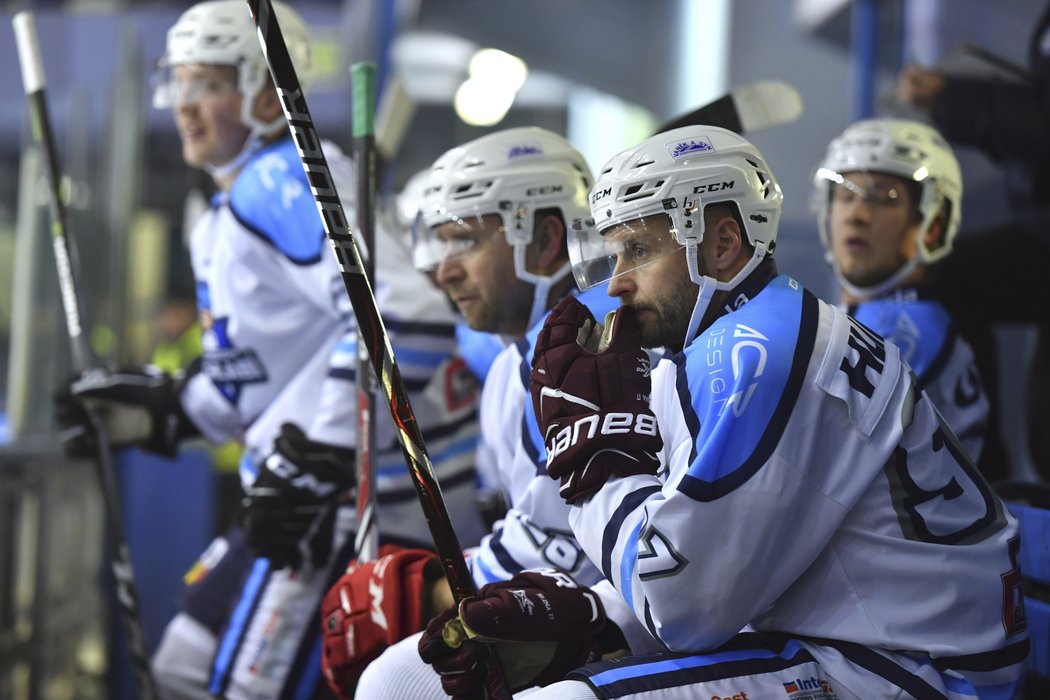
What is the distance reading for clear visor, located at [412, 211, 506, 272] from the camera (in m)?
2.48

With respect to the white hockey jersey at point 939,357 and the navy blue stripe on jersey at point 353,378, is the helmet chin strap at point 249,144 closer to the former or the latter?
the navy blue stripe on jersey at point 353,378

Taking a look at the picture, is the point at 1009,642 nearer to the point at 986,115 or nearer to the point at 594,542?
the point at 594,542

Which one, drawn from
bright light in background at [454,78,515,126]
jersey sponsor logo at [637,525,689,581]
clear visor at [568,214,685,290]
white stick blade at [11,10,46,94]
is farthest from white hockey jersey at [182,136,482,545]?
bright light in background at [454,78,515,126]

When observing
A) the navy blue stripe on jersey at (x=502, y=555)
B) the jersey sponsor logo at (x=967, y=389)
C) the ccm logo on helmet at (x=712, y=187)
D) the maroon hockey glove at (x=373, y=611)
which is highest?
the ccm logo on helmet at (x=712, y=187)

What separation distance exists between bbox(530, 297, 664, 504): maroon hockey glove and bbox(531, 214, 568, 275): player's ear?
710 millimetres

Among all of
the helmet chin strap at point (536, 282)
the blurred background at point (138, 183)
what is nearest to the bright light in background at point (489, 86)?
the blurred background at point (138, 183)

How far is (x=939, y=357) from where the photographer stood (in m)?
2.68

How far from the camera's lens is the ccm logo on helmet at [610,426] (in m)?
1.68

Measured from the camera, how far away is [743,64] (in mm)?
4750

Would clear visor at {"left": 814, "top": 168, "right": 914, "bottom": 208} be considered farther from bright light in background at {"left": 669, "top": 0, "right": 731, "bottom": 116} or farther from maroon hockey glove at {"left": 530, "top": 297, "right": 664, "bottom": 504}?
bright light in background at {"left": 669, "top": 0, "right": 731, "bottom": 116}

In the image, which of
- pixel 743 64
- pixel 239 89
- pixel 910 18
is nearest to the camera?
pixel 239 89

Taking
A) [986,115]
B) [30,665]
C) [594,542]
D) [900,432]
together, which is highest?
[986,115]

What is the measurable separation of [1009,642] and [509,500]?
0.95 metres

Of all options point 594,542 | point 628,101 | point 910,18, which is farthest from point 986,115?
point 628,101
